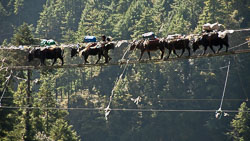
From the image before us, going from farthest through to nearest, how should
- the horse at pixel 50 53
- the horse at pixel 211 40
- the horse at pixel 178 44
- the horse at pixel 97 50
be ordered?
the horse at pixel 50 53
the horse at pixel 97 50
the horse at pixel 178 44
the horse at pixel 211 40

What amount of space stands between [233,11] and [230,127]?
1168 inches

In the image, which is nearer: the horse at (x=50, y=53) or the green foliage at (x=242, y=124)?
the horse at (x=50, y=53)

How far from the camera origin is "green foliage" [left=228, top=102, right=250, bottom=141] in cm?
11394

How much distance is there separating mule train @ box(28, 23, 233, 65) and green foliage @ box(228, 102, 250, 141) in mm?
65247

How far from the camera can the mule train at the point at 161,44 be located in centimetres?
4178

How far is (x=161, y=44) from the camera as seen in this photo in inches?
1791

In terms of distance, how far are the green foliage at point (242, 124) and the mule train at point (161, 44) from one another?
65247 millimetres

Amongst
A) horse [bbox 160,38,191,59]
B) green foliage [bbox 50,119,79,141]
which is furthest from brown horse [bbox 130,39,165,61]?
green foliage [bbox 50,119,79,141]

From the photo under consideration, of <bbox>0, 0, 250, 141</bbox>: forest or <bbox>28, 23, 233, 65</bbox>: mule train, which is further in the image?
<bbox>0, 0, 250, 141</bbox>: forest

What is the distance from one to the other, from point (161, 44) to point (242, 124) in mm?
72841

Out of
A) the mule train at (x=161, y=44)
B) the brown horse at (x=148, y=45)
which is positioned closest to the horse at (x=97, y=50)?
the mule train at (x=161, y=44)

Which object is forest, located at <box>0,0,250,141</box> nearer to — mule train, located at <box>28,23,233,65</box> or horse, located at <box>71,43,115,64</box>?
mule train, located at <box>28,23,233,65</box>

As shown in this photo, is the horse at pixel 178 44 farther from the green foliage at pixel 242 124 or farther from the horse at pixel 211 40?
the green foliage at pixel 242 124

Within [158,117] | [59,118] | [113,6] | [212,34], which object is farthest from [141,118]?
[212,34]
